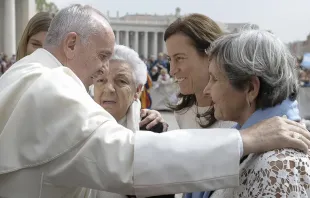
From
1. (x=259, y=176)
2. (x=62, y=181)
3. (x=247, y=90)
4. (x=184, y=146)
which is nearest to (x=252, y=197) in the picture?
(x=259, y=176)

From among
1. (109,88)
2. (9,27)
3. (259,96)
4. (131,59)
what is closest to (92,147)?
(259,96)

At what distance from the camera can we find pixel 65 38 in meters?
2.21

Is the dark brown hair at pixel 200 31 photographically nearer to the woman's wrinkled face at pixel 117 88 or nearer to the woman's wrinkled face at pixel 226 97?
the woman's wrinkled face at pixel 117 88

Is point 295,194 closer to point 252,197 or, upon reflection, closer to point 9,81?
point 252,197

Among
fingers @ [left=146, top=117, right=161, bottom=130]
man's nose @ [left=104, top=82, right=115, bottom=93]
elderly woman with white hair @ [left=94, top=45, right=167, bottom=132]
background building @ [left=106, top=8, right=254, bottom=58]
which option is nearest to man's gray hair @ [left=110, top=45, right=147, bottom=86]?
elderly woman with white hair @ [left=94, top=45, right=167, bottom=132]

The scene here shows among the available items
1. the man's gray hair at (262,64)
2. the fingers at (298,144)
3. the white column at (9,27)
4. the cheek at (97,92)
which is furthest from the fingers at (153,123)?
the white column at (9,27)

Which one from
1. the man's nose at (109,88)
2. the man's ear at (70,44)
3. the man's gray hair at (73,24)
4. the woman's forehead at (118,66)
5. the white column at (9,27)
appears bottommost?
the white column at (9,27)

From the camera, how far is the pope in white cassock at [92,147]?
66.2 inches

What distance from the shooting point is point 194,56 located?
3.04 metres

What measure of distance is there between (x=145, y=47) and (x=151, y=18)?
845 cm

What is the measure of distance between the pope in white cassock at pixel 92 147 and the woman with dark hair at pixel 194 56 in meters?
1.19

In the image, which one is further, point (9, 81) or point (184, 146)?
point (9, 81)

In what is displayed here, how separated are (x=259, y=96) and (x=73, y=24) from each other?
94 centimetres

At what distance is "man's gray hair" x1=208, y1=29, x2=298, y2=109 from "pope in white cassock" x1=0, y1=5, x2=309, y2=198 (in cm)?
18
